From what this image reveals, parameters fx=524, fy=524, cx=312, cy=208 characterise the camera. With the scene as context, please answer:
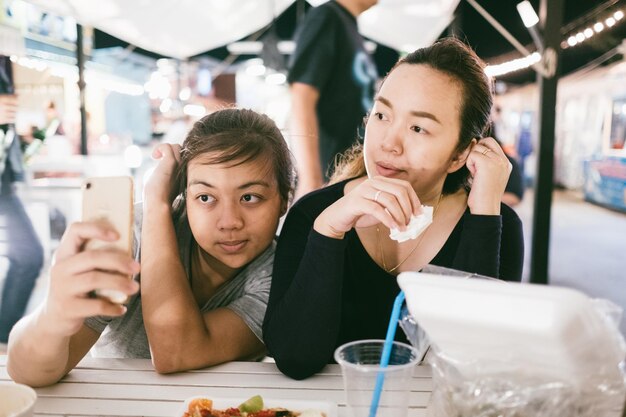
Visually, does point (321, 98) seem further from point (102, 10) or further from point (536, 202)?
point (102, 10)

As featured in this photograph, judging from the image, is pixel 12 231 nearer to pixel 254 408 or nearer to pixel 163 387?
pixel 163 387

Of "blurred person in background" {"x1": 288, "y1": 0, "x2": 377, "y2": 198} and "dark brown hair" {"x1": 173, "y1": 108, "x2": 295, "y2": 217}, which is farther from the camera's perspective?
"blurred person in background" {"x1": 288, "y1": 0, "x2": 377, "y2": 198}

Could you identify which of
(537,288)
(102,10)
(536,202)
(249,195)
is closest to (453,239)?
(249,195)

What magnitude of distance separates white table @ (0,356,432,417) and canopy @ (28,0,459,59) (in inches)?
132

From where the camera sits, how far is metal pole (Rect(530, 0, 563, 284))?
359 cm

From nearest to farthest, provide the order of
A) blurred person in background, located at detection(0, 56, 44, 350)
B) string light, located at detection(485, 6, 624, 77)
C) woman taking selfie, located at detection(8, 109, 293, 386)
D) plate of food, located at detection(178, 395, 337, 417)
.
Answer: plate of food, located at detection(178, 395, 337, 417) < woman taking selfie, located at detection(8, 109, 293, 386) < blurred person in background, located at detection(0, 56, 44, 350) < string light, located at detection(485, 6, 624, 77)

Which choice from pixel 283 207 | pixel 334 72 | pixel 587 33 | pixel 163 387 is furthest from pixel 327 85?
pixel 587 33

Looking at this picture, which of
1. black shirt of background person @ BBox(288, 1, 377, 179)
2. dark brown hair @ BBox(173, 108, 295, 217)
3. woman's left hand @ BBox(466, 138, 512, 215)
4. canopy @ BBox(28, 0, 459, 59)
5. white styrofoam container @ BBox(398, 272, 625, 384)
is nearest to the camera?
white styrofoam container @ BBox(398, 272, 625, 384)

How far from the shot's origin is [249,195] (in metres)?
1.36

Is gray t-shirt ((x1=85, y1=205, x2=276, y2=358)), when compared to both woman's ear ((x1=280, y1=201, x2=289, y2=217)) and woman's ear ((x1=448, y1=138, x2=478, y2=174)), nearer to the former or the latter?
woman's ear ((x1=280, y1=201, x2=289, y2=217))

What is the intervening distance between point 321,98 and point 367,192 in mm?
1505

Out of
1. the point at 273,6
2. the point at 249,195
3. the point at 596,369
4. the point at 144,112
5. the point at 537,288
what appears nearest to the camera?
the point at 537,288

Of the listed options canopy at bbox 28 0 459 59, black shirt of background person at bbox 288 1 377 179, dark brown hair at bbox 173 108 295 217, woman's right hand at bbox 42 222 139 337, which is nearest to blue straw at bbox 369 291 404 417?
woman's right hand at bbox 42 222 139 337

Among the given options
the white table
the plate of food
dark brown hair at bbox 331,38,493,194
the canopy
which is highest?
the canopy
